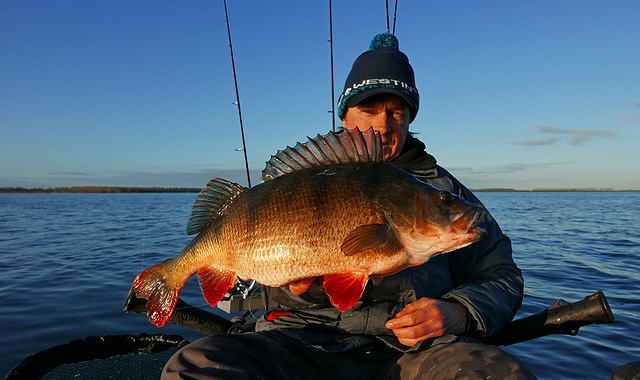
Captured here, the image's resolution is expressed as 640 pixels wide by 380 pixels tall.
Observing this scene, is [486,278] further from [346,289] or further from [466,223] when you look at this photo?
[346,289]

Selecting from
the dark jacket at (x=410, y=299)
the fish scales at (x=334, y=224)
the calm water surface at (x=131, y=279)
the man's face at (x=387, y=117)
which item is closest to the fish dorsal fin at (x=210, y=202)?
the fish scales at (x=334, y=224)

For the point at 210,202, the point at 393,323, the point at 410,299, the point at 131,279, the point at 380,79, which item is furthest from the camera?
the point at 131,279

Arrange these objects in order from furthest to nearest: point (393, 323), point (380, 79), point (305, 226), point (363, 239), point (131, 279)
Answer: point (131, 279), point (380, 79), point (393, 323), point (305, 226), point (363, 239)

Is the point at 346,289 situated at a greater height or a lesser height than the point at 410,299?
greater

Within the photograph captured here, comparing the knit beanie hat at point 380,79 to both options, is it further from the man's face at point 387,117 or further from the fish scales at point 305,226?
→ the fish scales at point 305,226

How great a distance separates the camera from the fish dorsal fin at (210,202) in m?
2.79

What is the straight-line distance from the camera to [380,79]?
321cm

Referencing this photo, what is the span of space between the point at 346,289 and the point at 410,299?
656 millimetres

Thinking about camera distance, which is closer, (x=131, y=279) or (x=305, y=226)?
(x=305, y=226)

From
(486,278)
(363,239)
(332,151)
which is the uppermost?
(332,151)

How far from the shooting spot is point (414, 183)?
2.35 metres

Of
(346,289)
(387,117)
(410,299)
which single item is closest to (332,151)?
(346,289)

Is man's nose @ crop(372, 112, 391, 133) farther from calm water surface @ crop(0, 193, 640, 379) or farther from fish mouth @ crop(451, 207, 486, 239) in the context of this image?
calm water surface @ crop(0, 193, 640, 379)

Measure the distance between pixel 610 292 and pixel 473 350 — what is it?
6.89 metres
